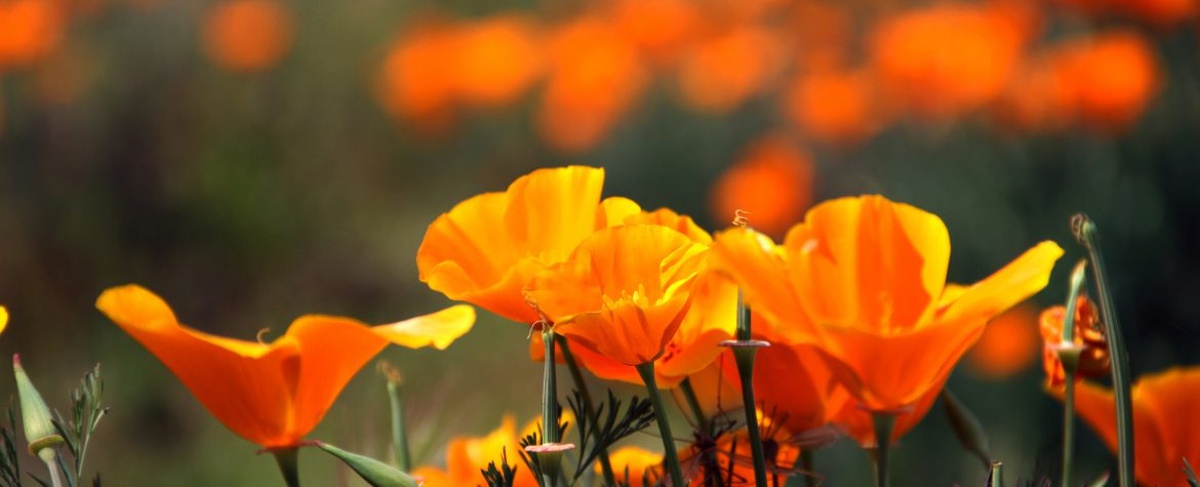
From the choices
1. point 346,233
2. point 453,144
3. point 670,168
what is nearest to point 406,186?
point 453,144

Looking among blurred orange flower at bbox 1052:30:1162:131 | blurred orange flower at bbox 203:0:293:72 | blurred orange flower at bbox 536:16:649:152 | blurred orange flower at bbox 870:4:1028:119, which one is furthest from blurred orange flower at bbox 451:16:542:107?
blurred orange flower at bbox 1052:30:1162:131

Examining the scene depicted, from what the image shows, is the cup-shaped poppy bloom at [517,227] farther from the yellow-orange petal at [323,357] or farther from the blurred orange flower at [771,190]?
the blurred orange flower at [771,190]

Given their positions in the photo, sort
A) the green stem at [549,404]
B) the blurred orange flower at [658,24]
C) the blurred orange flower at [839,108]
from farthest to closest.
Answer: the blurred orange flower at [658,24]
the blurred orange flower at [839,108]
the green stem at [549,404]

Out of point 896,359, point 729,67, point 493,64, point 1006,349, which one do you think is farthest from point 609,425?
point 493,64

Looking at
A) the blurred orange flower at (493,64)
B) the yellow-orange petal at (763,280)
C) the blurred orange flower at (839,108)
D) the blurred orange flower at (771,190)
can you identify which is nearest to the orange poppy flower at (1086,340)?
the yellow-orange petal at (763,280)

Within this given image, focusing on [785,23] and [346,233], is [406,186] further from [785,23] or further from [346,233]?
[785,23]

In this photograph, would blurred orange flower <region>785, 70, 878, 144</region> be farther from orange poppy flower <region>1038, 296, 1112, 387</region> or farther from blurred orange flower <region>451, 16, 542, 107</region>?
orange poppy flower <region>1038, 296, 1112, 387</region>
